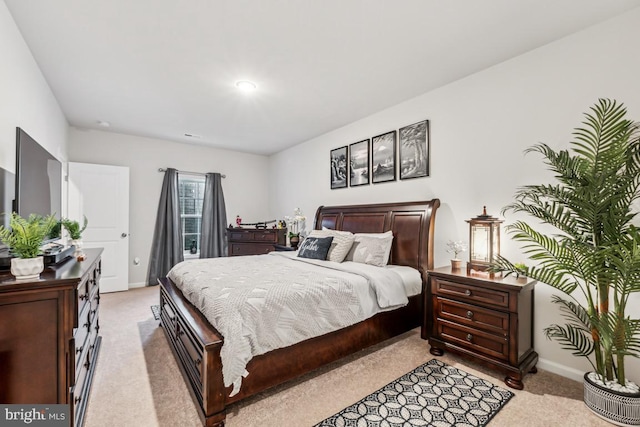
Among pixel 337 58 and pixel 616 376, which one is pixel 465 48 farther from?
pixel 616 376

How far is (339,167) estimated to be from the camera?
4.52 metres

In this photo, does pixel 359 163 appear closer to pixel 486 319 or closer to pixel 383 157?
pixel 383 157

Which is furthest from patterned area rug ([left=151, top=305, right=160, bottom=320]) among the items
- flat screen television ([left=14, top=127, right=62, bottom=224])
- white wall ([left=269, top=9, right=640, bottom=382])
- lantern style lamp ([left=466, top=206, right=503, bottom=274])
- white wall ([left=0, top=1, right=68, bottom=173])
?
lantern style lamp ([left=466, top=206, right=503, bottom=274])

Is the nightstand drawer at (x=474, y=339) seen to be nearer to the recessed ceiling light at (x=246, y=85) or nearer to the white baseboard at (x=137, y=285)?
the recessed ceiling light at (x=246, y=85)

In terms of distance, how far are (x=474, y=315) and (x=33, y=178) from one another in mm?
3760

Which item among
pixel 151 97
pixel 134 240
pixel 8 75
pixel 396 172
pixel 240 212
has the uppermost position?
pixel 151 97

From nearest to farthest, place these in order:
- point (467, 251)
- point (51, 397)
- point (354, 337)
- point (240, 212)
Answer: point (51, 397)
point (354, 337)
point (467, 251)
point (240, 212)

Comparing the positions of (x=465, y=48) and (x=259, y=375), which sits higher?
(x=465, y=48)

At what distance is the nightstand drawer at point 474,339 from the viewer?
7.28ft

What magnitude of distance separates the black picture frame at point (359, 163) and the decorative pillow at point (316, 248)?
3.60ft

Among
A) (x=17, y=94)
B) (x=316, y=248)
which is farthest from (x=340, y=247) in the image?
(x=17, y=94)

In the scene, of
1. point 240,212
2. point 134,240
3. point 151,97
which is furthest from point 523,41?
point 134,240

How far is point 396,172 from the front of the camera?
3664 mm

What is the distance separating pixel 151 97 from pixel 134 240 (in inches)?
112
